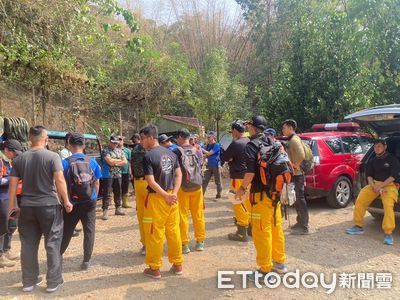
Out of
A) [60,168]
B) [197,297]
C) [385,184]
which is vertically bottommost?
[197,297]

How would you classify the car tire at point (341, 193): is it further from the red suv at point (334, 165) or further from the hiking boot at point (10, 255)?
the hiking boot at point (10, 255)

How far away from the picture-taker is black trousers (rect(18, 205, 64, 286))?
4.24 m

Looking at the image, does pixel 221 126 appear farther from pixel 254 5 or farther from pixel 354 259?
pixel 354 259

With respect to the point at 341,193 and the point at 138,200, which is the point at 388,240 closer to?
the point at 341,193

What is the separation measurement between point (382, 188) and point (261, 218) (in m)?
2.74

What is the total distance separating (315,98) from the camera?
38.9 feet

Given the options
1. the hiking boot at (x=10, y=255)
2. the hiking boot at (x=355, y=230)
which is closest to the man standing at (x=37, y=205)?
the hiking boot at (x=10, y=255)

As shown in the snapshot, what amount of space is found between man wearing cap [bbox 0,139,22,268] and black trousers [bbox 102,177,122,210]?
246cm

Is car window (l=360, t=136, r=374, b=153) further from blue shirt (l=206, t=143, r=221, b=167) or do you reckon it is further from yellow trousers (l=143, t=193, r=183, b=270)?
yellow trousers (l=143, t=193, r=183, b=270)

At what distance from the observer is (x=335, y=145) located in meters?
8.10

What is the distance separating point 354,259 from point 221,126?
13.3 metres

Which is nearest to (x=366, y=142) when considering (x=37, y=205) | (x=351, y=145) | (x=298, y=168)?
(x=351, y=145)

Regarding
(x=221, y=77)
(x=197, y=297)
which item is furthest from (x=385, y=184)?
(x=221, y=77)

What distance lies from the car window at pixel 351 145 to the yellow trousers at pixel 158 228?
16.6ft
